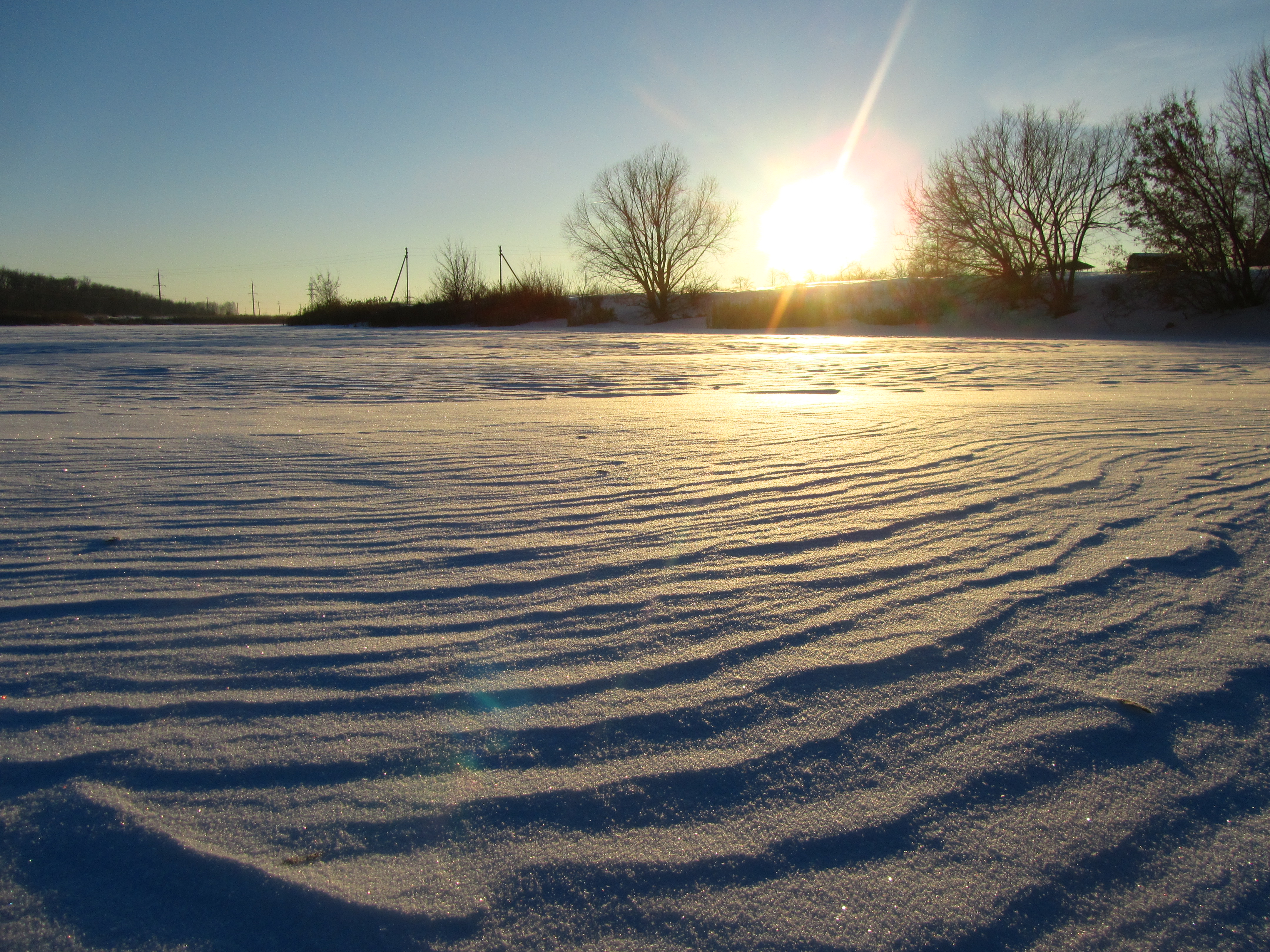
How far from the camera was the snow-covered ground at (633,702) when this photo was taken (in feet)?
3.20

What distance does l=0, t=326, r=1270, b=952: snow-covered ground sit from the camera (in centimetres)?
98

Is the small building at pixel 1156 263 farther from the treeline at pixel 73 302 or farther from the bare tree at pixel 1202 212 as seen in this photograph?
the treeline at pixel 73 302

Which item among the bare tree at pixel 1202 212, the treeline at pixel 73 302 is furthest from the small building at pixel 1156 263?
the treeline at pixel 73 302

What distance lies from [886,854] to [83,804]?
4.20 feet

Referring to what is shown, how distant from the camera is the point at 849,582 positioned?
1.99 meters

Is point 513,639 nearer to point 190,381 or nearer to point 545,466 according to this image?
point 545,466

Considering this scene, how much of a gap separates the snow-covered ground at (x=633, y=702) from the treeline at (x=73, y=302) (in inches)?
1274

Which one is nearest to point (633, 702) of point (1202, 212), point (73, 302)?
point (1202, 212)

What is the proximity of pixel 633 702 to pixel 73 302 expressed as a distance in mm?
58479

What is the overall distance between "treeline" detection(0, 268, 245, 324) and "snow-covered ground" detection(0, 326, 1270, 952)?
32365mm

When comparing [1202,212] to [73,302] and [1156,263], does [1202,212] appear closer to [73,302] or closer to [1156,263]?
[1156,263]

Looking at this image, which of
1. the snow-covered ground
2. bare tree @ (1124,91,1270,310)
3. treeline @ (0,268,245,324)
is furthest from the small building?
treeline @ (0,268,245,324)

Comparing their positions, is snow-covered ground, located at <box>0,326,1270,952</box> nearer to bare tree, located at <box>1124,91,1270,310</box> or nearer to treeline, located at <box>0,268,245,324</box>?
bare tree, located at <box>1124,91,1270,310</box>

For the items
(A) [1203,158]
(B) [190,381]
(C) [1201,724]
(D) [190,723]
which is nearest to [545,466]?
(D) [190,723]
